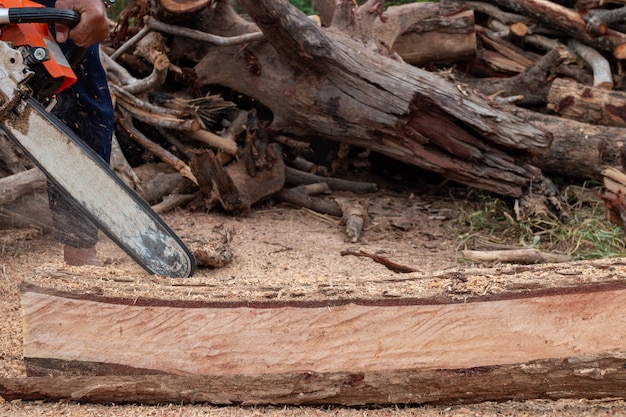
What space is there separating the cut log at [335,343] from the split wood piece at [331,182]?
3.02m

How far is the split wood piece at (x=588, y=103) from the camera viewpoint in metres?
5.34

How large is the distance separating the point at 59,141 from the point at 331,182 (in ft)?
9.39

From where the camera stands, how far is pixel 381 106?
4.52 metres

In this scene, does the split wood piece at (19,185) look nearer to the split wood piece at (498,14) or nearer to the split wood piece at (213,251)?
the split wood piece at (213,251)

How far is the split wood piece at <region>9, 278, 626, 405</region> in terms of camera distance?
6.89 feet

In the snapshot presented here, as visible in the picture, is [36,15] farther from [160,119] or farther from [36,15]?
[160,119]

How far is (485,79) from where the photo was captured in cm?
595

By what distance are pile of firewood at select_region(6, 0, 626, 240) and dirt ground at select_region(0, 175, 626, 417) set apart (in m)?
0.18

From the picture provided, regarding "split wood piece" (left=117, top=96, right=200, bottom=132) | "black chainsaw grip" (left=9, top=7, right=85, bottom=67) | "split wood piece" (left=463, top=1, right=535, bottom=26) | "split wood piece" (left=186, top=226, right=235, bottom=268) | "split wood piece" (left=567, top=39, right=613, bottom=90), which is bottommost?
"split wood piece" (left=186, top=226, right=235, bottom=268)

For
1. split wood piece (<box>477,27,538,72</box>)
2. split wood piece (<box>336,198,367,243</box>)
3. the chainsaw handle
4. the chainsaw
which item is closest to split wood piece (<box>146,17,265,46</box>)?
split wood piece (<box>336,198,367,243</box>)

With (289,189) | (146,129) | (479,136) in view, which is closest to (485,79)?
(479,136)

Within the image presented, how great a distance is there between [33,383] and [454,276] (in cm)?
133

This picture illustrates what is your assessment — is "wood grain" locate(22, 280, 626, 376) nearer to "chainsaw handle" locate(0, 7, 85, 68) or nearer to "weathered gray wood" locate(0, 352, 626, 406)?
"weathered gray wood" locate(0, 352, 626, 406)

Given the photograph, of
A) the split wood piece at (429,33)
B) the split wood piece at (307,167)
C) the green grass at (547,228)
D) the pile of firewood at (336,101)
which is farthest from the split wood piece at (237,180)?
the split wood piece at (429,33)
